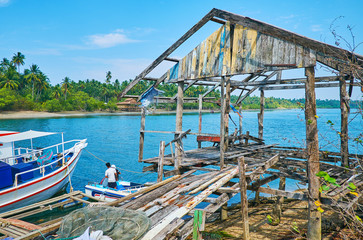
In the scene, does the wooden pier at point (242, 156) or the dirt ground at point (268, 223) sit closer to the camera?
the wooden pier at point (242, 156)

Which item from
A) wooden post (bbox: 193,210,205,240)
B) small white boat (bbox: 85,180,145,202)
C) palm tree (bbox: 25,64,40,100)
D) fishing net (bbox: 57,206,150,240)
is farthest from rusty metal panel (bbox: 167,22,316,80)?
palm tree (bbox: 25,64,40,100)

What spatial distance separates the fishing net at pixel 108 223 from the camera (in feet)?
16.2

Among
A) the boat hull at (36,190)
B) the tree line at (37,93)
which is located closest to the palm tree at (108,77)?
the tree line at (37,93)

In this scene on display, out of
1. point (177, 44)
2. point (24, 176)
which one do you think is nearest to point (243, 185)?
point (177, 44)

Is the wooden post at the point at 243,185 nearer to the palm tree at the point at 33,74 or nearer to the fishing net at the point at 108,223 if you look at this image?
the fishing net at the point at 108,223

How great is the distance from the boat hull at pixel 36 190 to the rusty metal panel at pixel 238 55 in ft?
31.8

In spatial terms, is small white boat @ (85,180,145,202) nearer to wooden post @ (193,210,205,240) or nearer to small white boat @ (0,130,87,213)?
small white boat @ (0,130,87,213)

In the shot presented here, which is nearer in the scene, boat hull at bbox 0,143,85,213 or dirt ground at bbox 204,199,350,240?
dirt ground at bbox 204,199,350,240

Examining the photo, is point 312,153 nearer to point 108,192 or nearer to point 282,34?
point 282,34

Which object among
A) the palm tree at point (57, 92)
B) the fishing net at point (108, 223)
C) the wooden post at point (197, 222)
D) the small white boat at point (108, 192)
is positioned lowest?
the small white boat at point (108, 192)

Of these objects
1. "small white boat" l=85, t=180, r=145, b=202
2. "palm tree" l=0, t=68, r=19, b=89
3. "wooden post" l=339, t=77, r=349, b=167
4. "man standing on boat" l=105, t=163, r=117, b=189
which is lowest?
"small white boat" l=85, t=180, r=145, b=202

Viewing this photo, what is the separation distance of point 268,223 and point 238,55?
6.29 m

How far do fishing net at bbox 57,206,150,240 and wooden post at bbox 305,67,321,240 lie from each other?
4.11m

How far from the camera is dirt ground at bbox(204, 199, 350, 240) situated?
847 cm
